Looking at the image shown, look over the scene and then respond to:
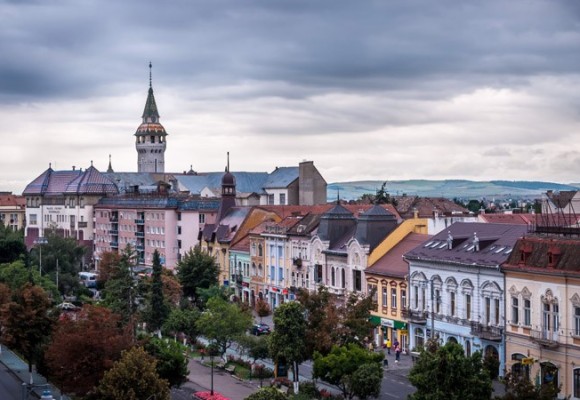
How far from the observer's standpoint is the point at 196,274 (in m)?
116

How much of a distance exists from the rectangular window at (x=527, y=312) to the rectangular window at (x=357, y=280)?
82.2 ft

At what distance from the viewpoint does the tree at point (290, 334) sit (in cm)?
6712

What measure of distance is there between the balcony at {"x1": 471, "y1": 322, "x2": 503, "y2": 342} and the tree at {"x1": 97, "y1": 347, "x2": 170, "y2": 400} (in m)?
24.3

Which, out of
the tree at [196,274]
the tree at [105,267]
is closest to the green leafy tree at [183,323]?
the tree at [196,274]

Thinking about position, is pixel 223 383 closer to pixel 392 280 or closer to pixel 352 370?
pixel 352 370

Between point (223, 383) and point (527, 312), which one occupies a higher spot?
point (527, 312)

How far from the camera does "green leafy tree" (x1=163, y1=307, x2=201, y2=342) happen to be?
3423 inches

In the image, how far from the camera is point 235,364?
265ft

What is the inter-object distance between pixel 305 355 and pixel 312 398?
4258 millimetres

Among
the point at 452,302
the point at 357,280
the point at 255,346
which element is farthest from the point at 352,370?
the point at 357,280

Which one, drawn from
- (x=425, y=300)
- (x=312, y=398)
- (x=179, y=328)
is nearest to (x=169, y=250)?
(x=179, y=328)

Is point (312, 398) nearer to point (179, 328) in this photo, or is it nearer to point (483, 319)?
point (483, 319)

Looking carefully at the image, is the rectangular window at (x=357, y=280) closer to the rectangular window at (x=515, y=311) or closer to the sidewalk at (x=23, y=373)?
the rectangular window at (x=515, y=311)

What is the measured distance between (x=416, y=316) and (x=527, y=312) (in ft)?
46.4
